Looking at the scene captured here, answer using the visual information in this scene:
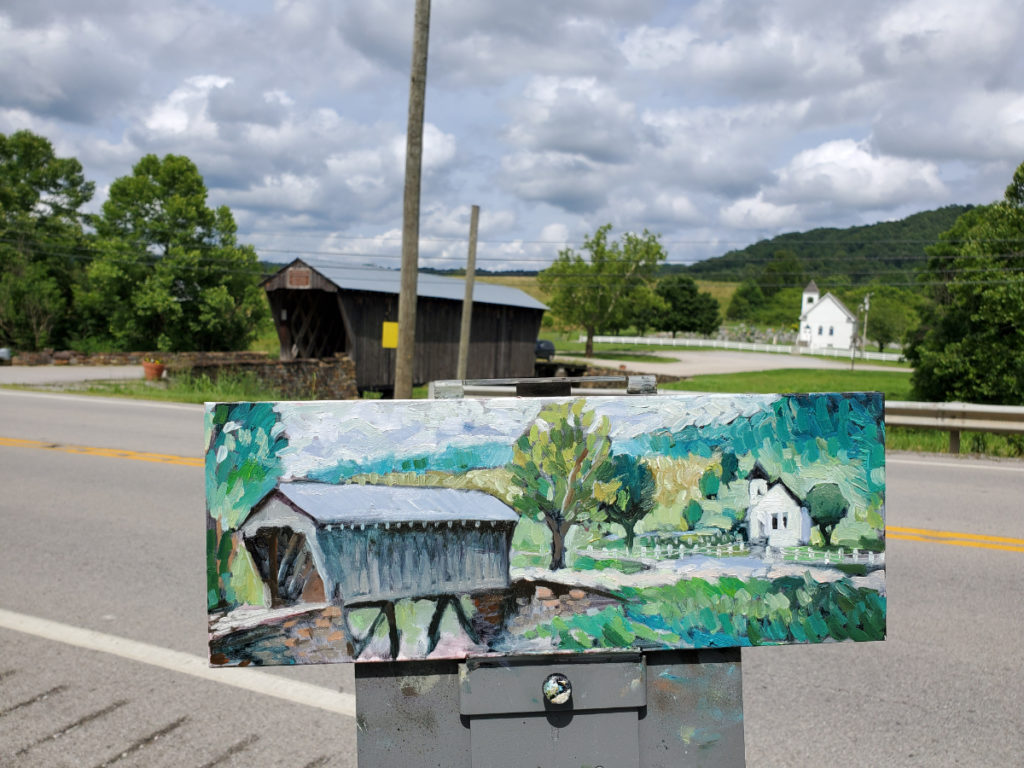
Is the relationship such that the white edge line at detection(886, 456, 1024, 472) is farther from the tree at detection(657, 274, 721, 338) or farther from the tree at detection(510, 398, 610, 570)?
the tree at detection(657, 274, 721, 338)

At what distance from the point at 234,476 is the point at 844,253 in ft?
560

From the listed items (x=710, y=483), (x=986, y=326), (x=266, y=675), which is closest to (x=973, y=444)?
(x=266, y=675)

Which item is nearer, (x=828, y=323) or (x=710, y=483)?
(x=710, y=483)

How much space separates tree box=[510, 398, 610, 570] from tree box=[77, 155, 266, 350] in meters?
39.9

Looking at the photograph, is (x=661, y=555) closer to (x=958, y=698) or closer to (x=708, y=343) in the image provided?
(x=958, y=698)

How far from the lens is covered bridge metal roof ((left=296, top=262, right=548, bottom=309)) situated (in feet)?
71.6

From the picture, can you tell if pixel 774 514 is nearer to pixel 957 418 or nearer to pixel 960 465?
pixel 960 465

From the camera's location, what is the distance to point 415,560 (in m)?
1.62

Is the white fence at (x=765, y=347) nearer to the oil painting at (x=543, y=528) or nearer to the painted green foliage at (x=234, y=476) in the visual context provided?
the oil painting at (x=543, y=528)

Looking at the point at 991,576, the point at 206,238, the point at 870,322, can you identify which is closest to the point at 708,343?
the point at 870,322

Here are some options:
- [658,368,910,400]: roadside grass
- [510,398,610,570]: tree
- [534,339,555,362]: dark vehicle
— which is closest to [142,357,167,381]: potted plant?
[658,368,910,400]: roadside grass

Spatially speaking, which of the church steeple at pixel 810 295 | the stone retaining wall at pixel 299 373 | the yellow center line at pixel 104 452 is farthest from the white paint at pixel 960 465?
the church steeple at pixel 810 295

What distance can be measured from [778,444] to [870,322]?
9605 cm

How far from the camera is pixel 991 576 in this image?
5.60 m
